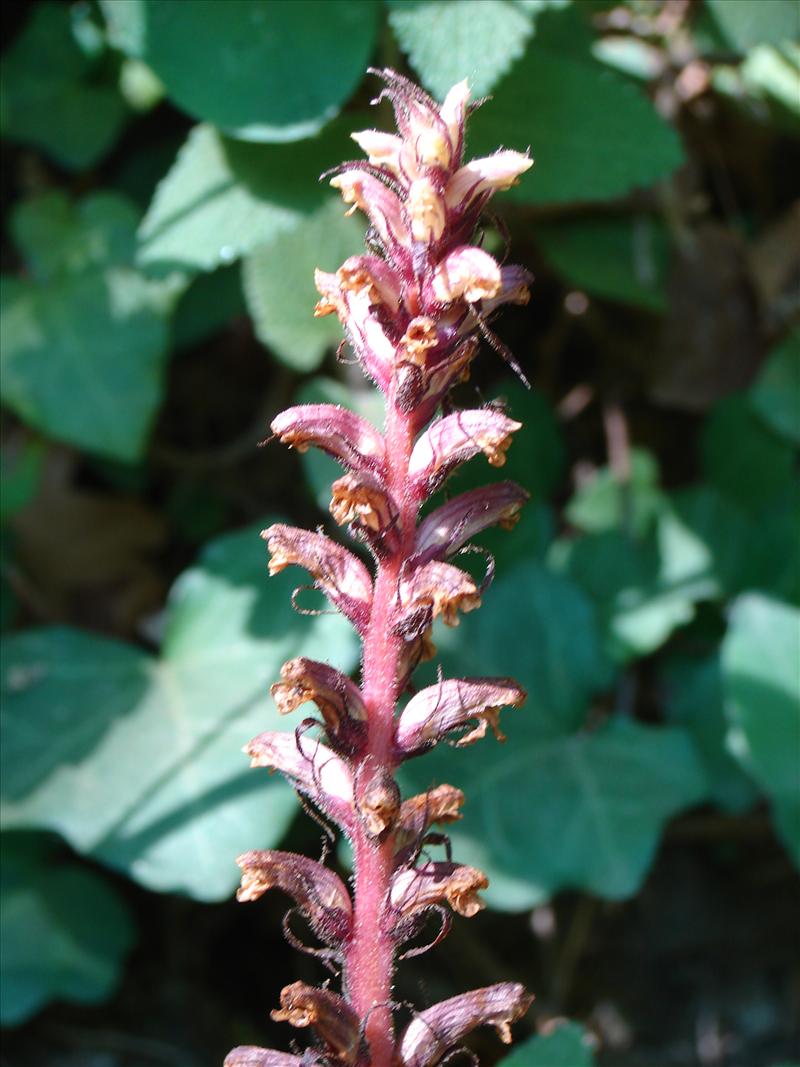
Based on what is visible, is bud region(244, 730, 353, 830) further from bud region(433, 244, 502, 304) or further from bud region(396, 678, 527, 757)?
bud region(433, 244, 502, 304)

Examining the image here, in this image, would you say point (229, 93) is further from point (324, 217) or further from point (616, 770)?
point (616, 770)

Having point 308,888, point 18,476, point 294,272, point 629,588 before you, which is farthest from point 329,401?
point 308,888

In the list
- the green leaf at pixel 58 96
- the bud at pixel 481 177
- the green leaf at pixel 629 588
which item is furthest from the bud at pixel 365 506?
the green leaf at pixel 58 96

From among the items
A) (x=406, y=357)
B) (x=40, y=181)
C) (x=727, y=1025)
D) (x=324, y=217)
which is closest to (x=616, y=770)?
(x=727, y=1025)

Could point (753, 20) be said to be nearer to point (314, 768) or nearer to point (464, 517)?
point (464, 517)

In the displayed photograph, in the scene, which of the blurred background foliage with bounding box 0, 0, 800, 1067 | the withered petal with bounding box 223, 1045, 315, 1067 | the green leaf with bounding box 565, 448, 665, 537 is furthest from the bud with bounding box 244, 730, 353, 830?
the green leaf with bounding box 565, 448, 665, 537

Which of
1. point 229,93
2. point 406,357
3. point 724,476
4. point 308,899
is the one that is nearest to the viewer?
point 406,357

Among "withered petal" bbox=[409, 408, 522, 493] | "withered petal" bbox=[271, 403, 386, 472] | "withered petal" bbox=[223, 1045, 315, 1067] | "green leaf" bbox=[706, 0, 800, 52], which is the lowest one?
"withered petal" bbox=[223, 1045, 315, 1067]
